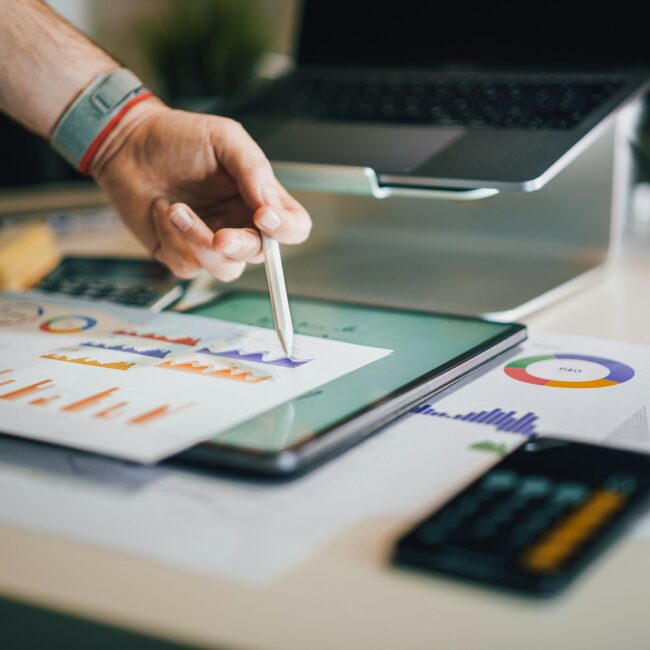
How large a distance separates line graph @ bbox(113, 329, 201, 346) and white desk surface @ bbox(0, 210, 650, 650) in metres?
0.23

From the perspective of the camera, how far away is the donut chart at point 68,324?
0.63 m

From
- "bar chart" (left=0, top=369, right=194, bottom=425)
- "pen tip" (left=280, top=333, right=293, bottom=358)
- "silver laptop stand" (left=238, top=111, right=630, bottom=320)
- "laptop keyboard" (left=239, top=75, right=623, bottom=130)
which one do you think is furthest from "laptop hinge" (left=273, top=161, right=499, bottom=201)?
"bar chart" (left=0, top=369, right=194, bottom=425)

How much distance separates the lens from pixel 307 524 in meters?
0.38

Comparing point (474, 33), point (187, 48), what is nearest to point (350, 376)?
point (474, 33)

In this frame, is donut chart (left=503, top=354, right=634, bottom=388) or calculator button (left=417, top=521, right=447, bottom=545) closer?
calculator button (left=417, top=521, right=447, bottom=545)

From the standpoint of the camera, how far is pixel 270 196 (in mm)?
635

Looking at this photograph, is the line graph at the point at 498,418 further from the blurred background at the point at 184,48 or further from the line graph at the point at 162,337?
the blurred background at the point at 184,48

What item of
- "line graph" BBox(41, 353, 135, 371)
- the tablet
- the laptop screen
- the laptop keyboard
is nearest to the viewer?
the tablet

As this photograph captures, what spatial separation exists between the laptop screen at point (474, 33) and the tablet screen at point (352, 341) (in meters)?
0.44

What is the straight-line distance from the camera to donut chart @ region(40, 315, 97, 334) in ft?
2.07

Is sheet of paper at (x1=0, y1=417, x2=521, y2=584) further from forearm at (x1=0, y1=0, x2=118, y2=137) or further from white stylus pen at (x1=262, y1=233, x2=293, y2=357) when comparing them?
forearm at (x1=0, y1=0, x2=118, y2=137)

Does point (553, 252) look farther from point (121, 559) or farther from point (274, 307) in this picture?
point (121, 559)

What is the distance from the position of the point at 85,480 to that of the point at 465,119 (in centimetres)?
54

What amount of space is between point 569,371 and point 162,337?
0.91 ft
